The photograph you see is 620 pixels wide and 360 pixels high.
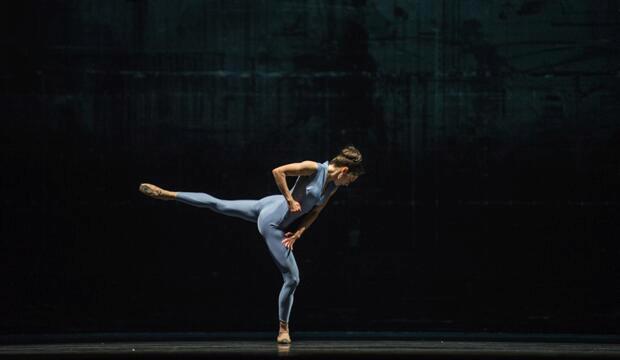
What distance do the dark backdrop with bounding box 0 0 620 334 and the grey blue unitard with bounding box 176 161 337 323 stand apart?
851 millimetres

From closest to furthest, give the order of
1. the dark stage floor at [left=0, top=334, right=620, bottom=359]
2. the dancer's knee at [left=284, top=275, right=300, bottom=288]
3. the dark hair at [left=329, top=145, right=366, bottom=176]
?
the dark stage floor at [left=0, top=334, right=620, bottom=359], the dark hair at [left=329, top=145, right=366, bottom=176], the dancer's knee at [left=284, top=275, right=300, bottom=288]

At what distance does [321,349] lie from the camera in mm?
7691

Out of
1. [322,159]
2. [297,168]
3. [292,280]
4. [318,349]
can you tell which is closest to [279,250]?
[292,280]

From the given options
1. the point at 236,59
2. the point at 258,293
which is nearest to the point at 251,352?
the point at 258,293

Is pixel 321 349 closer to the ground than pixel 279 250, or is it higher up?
closer to the ground

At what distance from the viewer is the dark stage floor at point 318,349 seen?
24.5ft

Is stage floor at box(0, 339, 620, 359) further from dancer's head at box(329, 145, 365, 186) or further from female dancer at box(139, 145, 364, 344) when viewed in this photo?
dancer's head at box(329, 145, 365, 186)

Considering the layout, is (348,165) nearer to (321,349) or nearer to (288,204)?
(288,204)

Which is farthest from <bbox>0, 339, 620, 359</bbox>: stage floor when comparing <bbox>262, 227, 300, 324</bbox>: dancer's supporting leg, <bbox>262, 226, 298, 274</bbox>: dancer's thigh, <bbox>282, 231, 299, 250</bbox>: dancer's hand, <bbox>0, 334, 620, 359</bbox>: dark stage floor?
<bbox>282, 231, 299, 250</bbox>: dancer's hand

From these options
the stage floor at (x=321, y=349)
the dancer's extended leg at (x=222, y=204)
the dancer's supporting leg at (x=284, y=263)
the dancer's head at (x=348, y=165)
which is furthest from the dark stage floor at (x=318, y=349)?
the dancer's head at (x=348, y=165)

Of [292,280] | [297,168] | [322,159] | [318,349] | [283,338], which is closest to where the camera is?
[297,168]

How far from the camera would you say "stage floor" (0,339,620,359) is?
7.47 m

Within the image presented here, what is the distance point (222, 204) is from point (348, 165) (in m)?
1.02

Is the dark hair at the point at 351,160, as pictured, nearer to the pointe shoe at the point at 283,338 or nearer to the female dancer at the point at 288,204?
the female dancer at the point at 288,204
